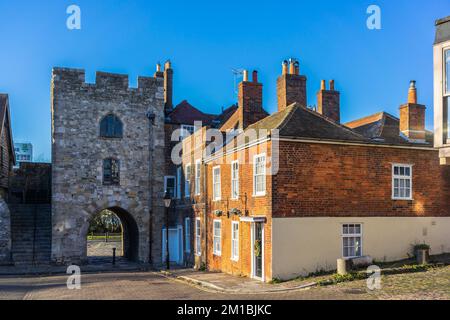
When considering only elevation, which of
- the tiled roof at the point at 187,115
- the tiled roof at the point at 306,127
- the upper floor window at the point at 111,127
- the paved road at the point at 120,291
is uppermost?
the tiled roof at the point at 187,115

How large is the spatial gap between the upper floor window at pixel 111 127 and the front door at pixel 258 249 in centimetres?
1603

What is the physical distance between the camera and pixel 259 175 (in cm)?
2053

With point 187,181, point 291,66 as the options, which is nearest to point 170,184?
point 187,181

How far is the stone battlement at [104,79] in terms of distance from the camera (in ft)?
107

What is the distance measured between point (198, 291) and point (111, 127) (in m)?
18.1

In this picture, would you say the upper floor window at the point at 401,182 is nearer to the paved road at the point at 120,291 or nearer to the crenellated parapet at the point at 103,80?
the paved road at the point at 120,291

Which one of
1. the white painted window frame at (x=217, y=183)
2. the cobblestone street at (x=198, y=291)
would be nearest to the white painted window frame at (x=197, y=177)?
the white painted window frame at (x=217, y=183)

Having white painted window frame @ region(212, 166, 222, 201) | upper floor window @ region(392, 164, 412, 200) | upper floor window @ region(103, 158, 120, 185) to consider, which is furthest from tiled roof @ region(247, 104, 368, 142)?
upper floor window @ region(103, 158, 120, 185)

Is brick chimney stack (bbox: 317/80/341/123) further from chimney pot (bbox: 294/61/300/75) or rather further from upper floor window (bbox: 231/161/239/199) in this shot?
upper floor window (bbox: 231/161/239/199)

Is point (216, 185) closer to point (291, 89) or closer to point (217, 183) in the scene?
point (217, 183)

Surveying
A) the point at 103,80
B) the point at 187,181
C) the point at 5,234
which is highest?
the point at 103,80

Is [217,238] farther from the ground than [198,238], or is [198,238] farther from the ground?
[217,238]

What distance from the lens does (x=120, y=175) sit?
33688 mm

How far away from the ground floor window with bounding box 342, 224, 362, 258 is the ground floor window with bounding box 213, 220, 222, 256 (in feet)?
21.6
